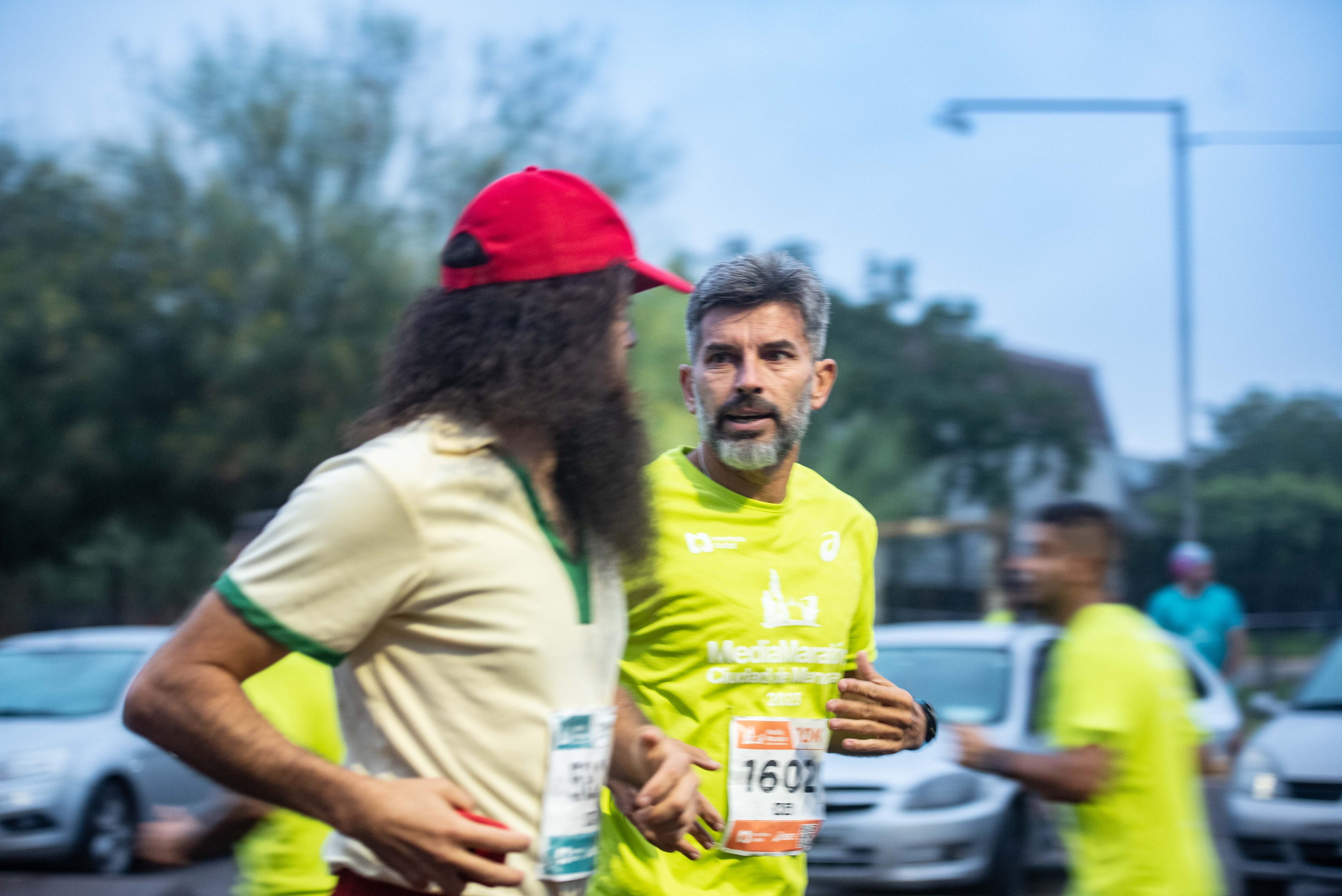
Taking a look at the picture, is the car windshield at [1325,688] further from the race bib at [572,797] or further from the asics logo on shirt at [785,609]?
the race bib at [572,797]

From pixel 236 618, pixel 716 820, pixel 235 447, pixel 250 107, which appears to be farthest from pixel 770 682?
pixel 250 107

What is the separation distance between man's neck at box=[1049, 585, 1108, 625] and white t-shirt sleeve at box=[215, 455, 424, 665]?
2.98m

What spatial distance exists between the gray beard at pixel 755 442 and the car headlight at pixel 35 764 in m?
7.06

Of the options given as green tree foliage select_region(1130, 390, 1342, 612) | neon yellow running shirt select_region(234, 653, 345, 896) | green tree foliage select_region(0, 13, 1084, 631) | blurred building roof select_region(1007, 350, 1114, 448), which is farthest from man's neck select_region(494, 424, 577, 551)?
blurred building roof select_region(1007, 350, 1114, 448)

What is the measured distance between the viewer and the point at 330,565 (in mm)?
1594

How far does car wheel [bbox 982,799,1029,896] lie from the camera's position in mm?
7078

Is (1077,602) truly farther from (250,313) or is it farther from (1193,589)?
(250,313)

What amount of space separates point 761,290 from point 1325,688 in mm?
6138

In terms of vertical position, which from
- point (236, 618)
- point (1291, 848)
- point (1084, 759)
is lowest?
point (1291, 848)

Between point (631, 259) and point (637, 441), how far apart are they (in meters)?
0.27

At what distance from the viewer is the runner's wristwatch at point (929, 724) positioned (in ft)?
9.61

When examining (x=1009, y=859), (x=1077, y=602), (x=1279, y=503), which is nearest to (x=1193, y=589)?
(x=1009, y=859)

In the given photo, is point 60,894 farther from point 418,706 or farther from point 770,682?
point 418,706

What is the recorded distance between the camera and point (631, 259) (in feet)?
6.68
